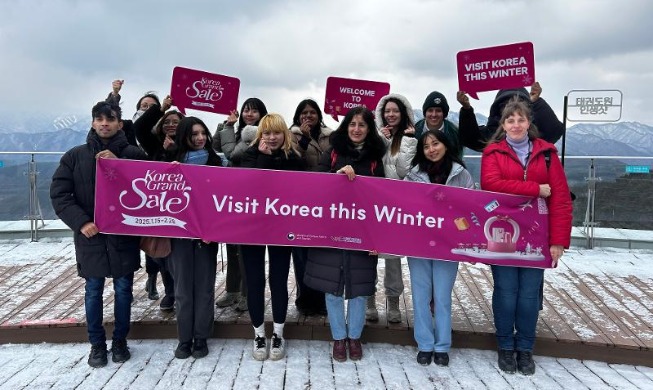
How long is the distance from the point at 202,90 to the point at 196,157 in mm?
1998

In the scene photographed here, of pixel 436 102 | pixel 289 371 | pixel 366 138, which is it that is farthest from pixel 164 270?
pixel 436 102

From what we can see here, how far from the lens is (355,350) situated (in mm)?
4109

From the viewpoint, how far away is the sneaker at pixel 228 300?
16.4 feet

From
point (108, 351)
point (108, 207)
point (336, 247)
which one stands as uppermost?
point (108, 207)

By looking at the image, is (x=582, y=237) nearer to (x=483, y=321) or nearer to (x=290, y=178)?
(x=483, y=321)

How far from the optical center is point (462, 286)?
18.9 ft

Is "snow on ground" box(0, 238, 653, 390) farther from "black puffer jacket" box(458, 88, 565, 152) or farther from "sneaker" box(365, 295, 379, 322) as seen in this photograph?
"black puffer jacket" box(458, 88, 565, 152)

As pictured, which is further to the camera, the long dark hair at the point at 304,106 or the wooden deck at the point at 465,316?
the long dark hair at the point at 304,106

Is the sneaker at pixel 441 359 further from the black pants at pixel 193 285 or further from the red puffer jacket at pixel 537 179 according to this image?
the black pants at pixel 193 285

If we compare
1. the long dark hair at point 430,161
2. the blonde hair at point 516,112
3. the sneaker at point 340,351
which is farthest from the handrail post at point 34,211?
the blonde hair at point 516,112

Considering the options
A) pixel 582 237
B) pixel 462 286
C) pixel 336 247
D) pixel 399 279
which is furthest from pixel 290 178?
pixel 582 237

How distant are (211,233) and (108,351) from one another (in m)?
1.45

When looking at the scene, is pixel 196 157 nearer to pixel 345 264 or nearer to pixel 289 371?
pixel 345 264

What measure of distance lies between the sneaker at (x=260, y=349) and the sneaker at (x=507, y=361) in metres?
2.04
